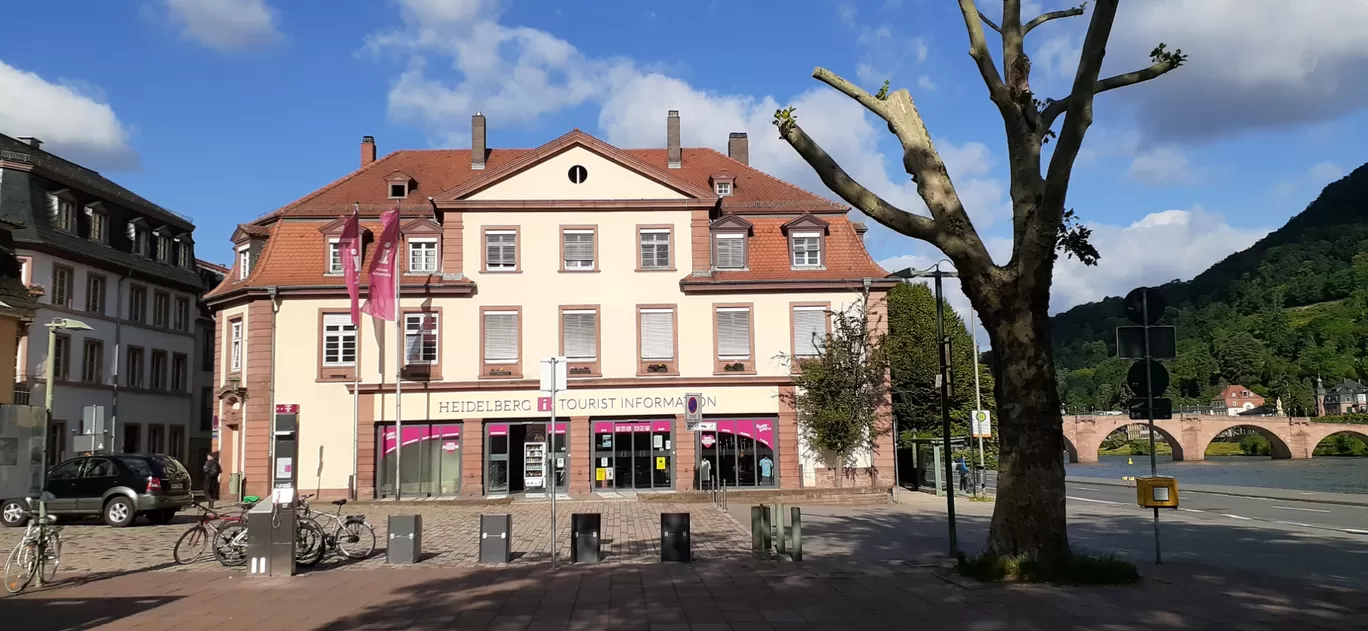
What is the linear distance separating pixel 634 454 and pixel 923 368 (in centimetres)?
2126

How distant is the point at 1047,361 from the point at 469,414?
23.4m

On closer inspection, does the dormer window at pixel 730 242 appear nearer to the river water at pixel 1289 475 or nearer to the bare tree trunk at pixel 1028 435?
the bare tree trunk at pixel 1028 435

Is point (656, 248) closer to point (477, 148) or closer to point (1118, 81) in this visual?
point (477, 148)

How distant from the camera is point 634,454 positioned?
33188 millimetres

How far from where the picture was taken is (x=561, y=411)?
1291 inches

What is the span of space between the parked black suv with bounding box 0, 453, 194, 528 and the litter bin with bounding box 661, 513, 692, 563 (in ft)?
45.9

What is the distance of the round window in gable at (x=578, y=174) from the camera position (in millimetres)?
33656

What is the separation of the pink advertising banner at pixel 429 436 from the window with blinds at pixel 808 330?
11.4m

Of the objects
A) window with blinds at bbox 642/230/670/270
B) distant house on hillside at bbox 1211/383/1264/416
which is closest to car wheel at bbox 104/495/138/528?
window with blinds at bbox 642/230/670/270

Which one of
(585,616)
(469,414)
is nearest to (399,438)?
(469,414)

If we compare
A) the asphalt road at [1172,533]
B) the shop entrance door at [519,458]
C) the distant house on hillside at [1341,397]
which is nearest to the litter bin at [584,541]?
the asphalt road at [1172,533]

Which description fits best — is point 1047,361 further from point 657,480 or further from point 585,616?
point 657,480

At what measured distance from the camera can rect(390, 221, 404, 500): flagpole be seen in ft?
103

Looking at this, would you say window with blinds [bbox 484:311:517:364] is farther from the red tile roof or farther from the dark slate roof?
the dark slate roof
